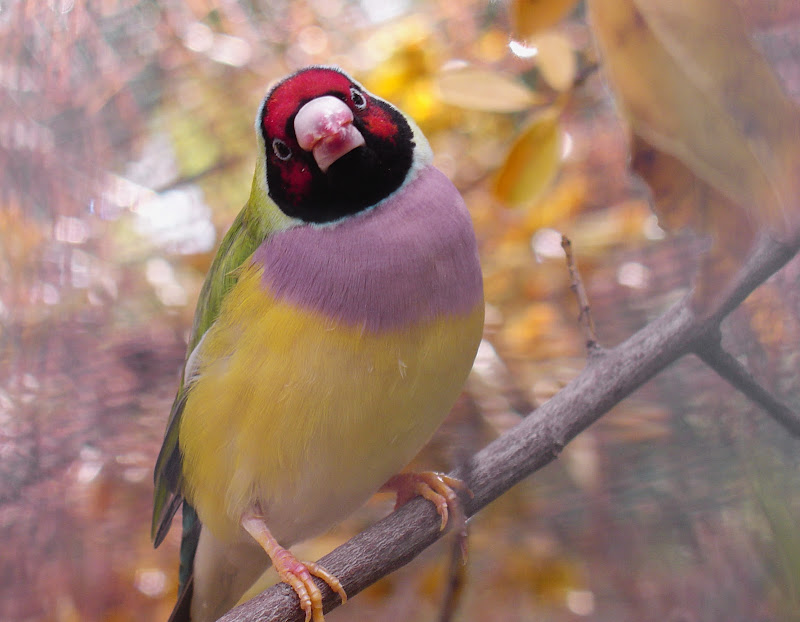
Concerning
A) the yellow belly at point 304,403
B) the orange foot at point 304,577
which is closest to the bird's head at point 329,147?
the yellow belly at point 304,403

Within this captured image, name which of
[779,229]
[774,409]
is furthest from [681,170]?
[774,409]

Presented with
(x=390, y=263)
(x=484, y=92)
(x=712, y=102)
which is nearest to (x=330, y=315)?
(x=390, y=263)

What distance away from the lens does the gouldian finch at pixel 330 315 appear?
0.71 meters

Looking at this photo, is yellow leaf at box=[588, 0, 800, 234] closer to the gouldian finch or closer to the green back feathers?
the gouldian finch

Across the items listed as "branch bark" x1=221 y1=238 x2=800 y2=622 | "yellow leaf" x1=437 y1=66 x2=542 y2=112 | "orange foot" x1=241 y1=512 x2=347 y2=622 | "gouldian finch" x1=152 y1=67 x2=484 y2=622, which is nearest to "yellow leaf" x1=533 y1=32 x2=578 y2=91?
"yellow leaf" x1=437 y1=66 x2=542 y2=112

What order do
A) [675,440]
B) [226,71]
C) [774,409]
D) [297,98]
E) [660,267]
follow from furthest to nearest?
[226,71] < [660,267] < [675,440] < [297,98] < [774,409]

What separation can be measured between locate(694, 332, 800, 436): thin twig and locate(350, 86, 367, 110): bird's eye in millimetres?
392

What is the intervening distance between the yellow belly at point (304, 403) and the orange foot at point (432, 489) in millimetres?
55

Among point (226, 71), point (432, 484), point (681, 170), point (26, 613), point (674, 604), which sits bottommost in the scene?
point (26, 613)

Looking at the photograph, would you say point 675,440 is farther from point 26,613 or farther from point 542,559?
point 26,613

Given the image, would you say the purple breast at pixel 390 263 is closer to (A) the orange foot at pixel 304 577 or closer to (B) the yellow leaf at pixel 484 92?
(B) the yellow leaf at pixel 484 92

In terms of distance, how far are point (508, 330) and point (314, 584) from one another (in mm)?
559

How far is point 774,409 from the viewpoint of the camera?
0.47 metres

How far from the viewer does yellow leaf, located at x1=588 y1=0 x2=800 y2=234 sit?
281mm
